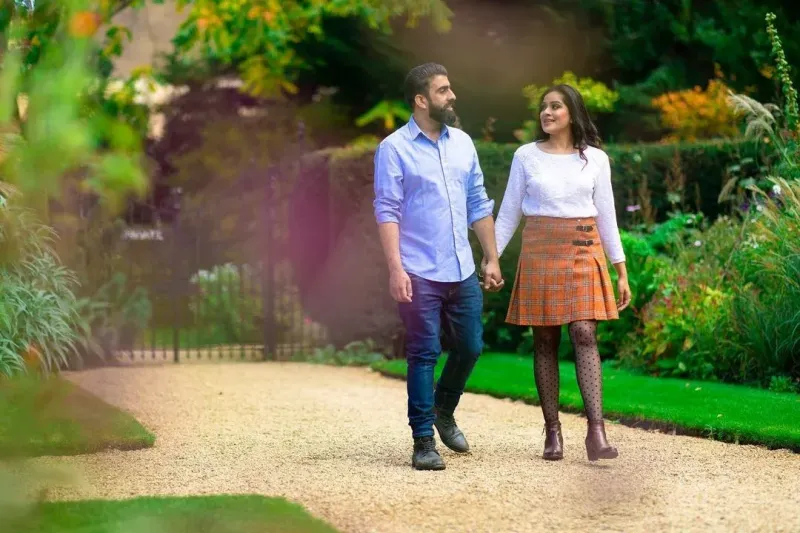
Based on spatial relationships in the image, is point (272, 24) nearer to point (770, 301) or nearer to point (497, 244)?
point (770, 301)

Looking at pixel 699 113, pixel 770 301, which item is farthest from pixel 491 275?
pixel 699 113

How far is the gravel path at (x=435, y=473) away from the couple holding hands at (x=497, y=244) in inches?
13.5

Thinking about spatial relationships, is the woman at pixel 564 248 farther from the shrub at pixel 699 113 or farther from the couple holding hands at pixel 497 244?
the shrub at pixel 699 113

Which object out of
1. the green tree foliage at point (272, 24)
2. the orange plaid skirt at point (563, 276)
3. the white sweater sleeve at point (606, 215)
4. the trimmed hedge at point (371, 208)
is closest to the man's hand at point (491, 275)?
the orange plaid skirt at point (563, 276)

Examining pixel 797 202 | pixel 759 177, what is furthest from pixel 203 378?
pixel 759 177

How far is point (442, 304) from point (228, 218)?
14.3 m

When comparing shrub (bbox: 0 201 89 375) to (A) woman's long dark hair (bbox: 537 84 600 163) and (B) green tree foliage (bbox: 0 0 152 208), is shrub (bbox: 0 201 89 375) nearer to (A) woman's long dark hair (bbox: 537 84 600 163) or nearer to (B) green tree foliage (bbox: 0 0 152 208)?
(A) woman's long dark hair (bbox: 537 84 600 163)

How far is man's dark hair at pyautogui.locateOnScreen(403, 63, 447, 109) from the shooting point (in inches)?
203

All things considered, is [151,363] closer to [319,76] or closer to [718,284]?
[718,284]

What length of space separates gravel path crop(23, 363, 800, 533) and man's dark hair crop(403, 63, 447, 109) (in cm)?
170

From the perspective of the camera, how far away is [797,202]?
7852 mm

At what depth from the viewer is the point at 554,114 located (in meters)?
5.19

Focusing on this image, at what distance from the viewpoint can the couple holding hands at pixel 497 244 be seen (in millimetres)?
5066

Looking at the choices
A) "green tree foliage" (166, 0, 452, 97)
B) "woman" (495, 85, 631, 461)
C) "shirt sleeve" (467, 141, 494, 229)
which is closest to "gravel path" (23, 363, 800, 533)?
"woman" (495, 85, 631, 461)
